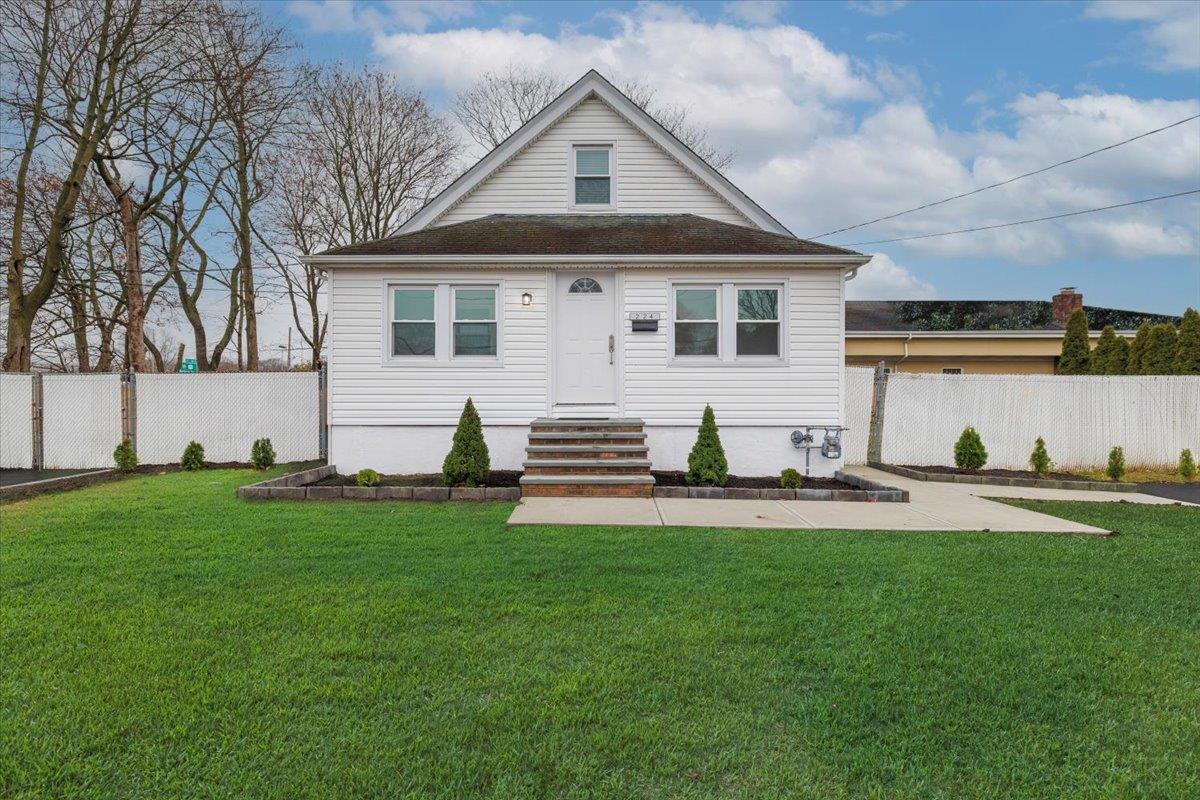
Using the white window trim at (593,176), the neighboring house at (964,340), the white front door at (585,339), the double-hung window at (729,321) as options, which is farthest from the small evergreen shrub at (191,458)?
the neighboring house at (964,340)

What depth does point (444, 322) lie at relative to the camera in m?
9.70

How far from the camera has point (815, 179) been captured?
19.9 m

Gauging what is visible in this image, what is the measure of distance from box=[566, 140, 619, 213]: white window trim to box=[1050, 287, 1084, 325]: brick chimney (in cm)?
1792

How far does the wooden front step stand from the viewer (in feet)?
26.4

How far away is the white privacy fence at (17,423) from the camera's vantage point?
10797 millimetres

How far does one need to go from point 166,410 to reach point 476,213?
6.90 metres

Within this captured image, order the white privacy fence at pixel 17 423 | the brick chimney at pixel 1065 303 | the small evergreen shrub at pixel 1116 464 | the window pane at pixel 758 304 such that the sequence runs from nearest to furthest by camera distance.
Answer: the window pane at pixel 758 304 < the small evergreen shrub at pixel 1116 464 < the white privacy fence at pixel 17 423 < the brick chimney at pixel 1065 303

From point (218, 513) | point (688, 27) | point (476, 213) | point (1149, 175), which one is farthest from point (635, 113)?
point (1149, 175)

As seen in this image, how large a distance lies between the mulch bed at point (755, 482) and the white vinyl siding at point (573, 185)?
4928 mm

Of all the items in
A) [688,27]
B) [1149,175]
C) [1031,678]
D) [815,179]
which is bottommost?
[1031,678]

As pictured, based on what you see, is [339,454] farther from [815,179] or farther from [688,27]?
[815,179]

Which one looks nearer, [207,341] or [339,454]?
[339,454]

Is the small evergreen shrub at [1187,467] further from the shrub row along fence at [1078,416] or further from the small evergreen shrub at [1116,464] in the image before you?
the small evergreen shrub at [1116,464]

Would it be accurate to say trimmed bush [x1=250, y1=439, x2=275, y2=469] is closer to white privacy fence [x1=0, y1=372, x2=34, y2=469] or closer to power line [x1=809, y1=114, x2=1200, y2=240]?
white privacy fence [x1=0, y1=372, x2=34, y2=469]
